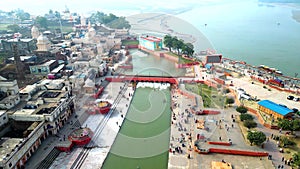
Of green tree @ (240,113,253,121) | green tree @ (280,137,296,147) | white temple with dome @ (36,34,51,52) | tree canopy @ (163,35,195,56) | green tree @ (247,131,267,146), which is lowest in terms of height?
green tree @ (280,137,296,147)

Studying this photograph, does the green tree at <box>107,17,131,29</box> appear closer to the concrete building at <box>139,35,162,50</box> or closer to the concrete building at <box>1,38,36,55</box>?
the concrete building at <box>139,35,162,50</box>

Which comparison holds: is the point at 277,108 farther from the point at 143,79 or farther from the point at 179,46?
the point at 179,46

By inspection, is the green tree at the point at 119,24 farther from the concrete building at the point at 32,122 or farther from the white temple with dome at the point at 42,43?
the concrete building at the point at 32,122

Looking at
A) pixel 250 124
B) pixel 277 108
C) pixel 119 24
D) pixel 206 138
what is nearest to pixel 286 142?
pixel 250 124

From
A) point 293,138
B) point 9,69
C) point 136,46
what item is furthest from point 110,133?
point 136,46

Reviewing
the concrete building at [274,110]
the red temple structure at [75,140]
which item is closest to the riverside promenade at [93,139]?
the red temple structure at [75,140]

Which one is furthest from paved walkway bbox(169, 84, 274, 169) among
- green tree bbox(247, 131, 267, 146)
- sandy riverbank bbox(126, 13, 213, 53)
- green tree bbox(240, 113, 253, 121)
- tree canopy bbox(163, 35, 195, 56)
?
sandy riverbank bbox(126, 13, 213, 53)
